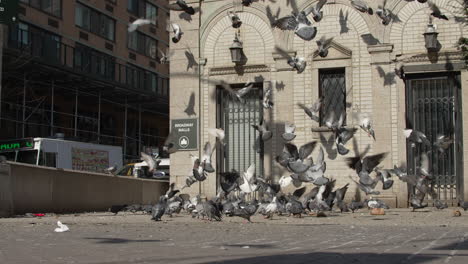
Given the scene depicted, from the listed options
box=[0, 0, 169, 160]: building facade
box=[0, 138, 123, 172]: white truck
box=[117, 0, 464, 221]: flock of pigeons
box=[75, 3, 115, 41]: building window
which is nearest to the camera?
box=[117, 0, 464, 221]: flock of pigeons

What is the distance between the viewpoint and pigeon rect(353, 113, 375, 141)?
1852cm

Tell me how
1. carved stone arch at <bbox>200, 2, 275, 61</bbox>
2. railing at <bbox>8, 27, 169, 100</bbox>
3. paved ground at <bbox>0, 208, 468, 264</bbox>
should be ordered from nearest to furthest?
paved ground at <bbox>0, 208, 468, 264</bbox>, carved stone arch at <bbox>200, 2, 275, 61</bbox>, railing at <bbox>8, 27, 169, 100</bbox>

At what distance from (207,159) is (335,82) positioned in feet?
15.4

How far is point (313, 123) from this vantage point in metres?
19.8

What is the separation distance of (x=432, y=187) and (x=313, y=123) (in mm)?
3971

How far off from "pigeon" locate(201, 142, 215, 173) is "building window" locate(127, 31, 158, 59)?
30695 mm

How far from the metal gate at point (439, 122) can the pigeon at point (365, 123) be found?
1251 millimetres

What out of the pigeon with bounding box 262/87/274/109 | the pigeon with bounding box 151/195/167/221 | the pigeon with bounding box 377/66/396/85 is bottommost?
the pigeon with bounding box 151/195/167/221

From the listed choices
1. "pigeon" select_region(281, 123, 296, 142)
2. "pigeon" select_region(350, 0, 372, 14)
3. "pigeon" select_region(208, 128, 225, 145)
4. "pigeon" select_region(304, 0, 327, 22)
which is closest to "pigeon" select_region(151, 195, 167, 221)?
"pigeon" select_region(208, 128, 225, 145)

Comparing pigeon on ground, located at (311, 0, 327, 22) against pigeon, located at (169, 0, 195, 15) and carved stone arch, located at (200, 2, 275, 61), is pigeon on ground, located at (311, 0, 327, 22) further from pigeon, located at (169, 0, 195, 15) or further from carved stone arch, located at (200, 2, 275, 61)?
pigeon, located at (169, 0, 195, 15)

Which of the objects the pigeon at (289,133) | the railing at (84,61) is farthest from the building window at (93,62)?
the pigeon at (289,133)

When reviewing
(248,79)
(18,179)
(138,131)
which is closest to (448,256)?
Result: (18,179)

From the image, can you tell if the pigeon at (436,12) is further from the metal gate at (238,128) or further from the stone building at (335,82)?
the metal gate at (238,128)

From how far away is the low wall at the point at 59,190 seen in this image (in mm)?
16016
